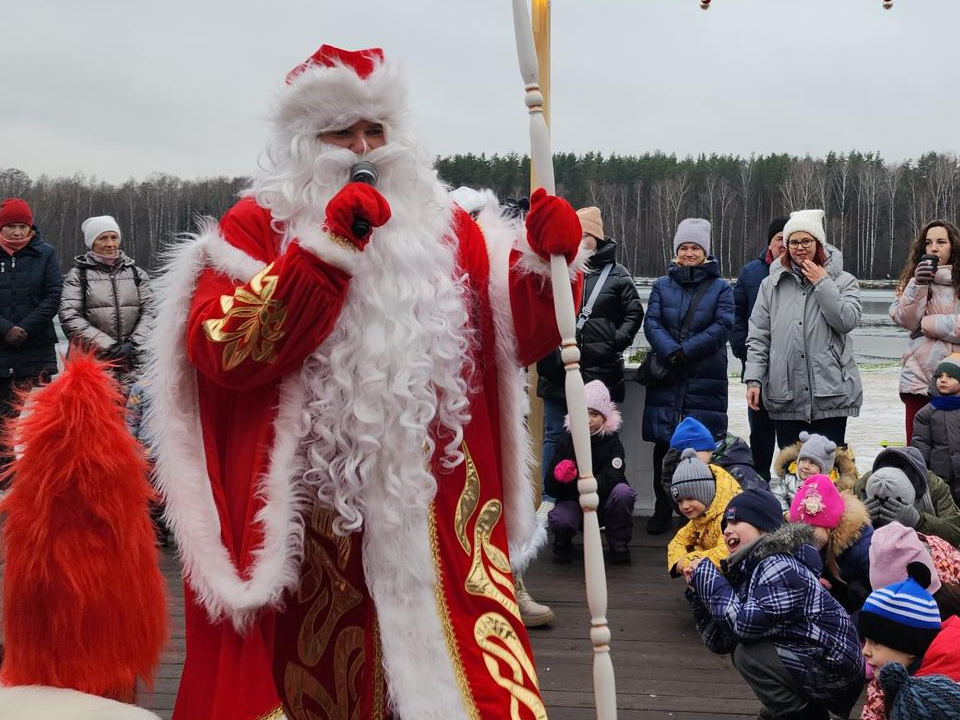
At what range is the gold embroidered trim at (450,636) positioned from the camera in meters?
2.38

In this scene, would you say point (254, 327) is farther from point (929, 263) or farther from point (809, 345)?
point (929, 263)

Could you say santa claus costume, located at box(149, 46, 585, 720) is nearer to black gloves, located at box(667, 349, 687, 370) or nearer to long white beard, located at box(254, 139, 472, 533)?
long white beard, located at box(254, 139, 472, 533)

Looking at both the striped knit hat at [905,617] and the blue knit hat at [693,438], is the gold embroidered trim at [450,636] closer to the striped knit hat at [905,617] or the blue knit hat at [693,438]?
the striped knit hat at [905,617]

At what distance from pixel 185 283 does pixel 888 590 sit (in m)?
2.06

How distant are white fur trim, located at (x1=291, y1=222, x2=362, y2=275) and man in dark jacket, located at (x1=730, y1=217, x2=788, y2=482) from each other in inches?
158

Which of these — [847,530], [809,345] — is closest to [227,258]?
[847,530]

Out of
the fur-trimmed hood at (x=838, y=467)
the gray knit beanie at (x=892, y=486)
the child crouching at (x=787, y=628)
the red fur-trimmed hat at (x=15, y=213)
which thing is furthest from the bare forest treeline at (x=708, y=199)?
the child crouching at (x=787, y=628)

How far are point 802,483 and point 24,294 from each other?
4.83 meters

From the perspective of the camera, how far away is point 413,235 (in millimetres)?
2578

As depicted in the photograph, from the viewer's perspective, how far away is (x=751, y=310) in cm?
652

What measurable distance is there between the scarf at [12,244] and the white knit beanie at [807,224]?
4613 millimetres

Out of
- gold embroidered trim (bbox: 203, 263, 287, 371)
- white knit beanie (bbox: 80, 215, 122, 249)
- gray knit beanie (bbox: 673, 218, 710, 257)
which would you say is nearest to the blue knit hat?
gray knit beanie (bbox: 673, 218, 710, 257)

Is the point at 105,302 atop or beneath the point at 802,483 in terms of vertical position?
atop

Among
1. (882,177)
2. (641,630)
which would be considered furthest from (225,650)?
(882,177)
